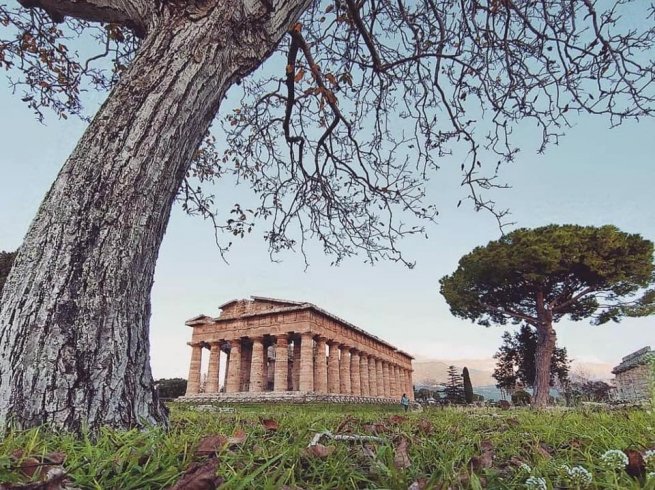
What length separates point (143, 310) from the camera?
2117 millimetres

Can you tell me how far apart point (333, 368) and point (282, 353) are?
5115 millimetres

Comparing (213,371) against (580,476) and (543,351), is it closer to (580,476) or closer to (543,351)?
(543,351)

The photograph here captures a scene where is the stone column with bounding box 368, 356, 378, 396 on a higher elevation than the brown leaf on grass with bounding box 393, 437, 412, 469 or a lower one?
higher

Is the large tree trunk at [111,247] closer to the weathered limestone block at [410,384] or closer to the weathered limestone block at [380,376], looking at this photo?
the weathered limestone block at [380,376]

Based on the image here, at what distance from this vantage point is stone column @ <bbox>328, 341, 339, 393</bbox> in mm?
33375

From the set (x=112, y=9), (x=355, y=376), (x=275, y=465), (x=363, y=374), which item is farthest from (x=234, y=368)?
(x=275, y=465)

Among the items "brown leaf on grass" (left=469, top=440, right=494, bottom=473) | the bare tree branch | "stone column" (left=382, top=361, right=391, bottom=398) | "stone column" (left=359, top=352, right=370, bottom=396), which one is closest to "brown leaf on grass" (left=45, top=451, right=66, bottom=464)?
"brown leaf on grass" (left=469, top=440, right=494, bottom=473)

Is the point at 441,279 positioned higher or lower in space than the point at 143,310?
higher

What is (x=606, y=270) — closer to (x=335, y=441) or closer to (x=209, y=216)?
(x=209, y=216)

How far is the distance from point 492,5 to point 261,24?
3.47 m

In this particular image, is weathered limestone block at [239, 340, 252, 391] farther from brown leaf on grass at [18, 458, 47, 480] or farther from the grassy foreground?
brown leaf on grass at [18, 458, 47, 480]

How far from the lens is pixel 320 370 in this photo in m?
31.2

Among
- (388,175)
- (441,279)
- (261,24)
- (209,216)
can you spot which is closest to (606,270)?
(441,279)

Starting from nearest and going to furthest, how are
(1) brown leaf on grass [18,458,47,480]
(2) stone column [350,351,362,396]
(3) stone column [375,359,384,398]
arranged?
(1) brown leaf on grass [18,458,47,480]
(2) stone column [350,351,362,396]
(3) stone column [375,359,384,398]
